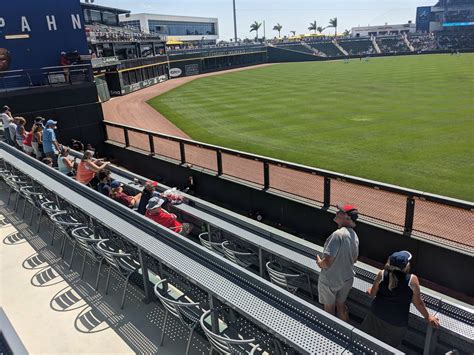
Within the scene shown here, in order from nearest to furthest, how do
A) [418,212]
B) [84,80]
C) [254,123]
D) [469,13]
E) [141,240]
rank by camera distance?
[141,240] < [418,212] < [84,80] < [254,123] < [469,13]

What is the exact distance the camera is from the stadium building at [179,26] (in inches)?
3829

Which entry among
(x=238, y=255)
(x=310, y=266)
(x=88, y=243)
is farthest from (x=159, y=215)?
(x=310, y=266)

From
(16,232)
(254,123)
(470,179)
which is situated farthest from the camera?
(254,123)

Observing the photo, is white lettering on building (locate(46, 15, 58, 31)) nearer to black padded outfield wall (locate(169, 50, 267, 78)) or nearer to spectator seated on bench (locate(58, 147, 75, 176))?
spectator seated on bench (locate(58, 147, 75, 176))

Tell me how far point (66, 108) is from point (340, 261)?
42.4ft

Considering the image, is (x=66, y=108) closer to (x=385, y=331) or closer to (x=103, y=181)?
(x=103, y=181)

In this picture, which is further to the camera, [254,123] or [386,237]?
[254,123]

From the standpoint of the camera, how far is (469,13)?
11100 cm

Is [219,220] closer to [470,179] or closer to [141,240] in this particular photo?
[141,240]

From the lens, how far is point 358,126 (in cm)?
1697

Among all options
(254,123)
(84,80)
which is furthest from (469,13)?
(84,80)

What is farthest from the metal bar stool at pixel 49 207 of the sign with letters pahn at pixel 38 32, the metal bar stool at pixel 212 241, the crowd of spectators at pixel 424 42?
the crowd of spectators at pixel 424 42

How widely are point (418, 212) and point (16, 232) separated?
273 inches

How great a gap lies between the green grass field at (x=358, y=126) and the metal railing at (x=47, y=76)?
5.11 meters
